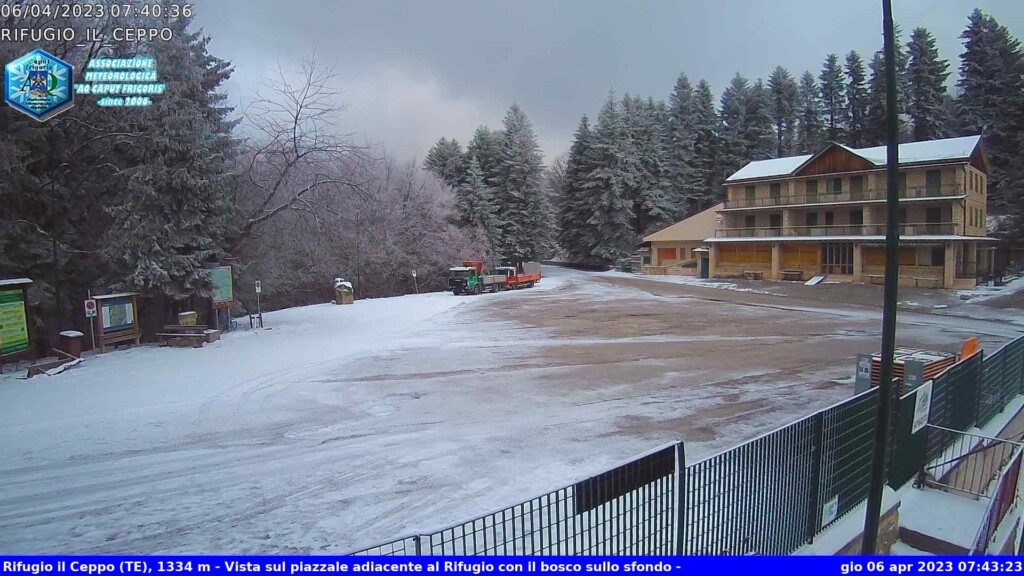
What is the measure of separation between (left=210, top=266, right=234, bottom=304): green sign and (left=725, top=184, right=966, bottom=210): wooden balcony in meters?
40.3

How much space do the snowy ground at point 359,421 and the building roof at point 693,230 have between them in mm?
33100

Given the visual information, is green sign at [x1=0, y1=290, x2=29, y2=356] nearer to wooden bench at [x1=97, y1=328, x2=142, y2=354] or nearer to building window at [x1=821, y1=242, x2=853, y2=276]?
wooden bench at [x1=97, y1=328, x2=142, y2=354]

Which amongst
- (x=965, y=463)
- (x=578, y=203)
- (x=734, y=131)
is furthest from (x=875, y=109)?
(x=965, y=463)

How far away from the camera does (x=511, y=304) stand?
3303 centimetres

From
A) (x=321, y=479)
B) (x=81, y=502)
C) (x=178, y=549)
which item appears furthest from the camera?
(x=321, y=479)

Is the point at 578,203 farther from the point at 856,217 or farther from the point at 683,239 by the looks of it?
the point at 856,217

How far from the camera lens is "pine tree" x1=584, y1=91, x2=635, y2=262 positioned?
61500mm

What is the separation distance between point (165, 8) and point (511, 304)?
817 inches

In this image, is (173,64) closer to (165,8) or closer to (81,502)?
(165,8)

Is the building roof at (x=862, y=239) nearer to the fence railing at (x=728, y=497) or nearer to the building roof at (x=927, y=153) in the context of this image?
the building roof at (x=927, y=153)

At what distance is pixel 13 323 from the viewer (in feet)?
47.6

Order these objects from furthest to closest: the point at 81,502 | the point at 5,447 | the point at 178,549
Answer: the point at 5,447 < the point at 81,502 < the point at 178,549

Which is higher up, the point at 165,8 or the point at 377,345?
the point at 165,8
